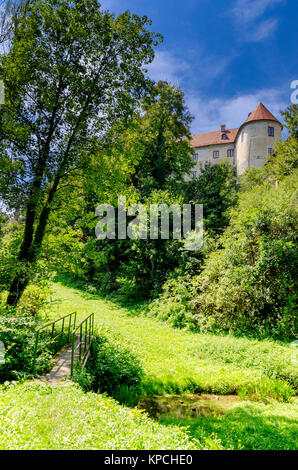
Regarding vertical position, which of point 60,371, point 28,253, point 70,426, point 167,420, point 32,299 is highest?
point 28,253

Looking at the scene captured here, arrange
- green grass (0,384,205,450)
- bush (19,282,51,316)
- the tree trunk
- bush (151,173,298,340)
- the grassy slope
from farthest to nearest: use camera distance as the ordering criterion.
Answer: bush (151,173,298,340) < bush (19,282,51,316) < the tree trunk < the grassy slope < green grass (0,384,205,450)

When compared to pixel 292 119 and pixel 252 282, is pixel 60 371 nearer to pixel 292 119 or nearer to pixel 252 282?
pixel 252 282

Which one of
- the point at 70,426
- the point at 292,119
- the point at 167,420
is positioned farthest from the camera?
the point at 292,119

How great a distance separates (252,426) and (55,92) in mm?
9318

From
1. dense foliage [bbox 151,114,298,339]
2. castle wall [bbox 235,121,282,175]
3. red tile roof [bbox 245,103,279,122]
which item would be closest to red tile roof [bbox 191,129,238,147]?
red tile roof [bbox 245,103,279,122]

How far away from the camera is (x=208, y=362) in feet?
25.0

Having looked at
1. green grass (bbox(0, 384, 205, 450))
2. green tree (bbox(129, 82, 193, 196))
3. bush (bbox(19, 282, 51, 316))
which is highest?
green tree (bbox(129, 82, 193, 196))

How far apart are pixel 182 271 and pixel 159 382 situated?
24.8ft

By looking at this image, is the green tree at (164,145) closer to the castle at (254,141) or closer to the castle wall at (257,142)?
the castle at (254,141)

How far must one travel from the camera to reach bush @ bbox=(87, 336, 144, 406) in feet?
19.5

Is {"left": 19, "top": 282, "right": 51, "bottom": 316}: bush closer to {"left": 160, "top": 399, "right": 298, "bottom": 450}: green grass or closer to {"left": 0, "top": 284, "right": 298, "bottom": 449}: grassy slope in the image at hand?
{"left": 0, "top": 284, "right": 298, "bottom": 449}: grassy slope

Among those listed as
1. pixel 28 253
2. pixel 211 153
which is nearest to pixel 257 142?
pixel 211 153

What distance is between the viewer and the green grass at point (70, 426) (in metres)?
2.92

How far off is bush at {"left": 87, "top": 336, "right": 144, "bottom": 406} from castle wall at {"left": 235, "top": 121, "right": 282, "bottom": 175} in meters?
36.4
